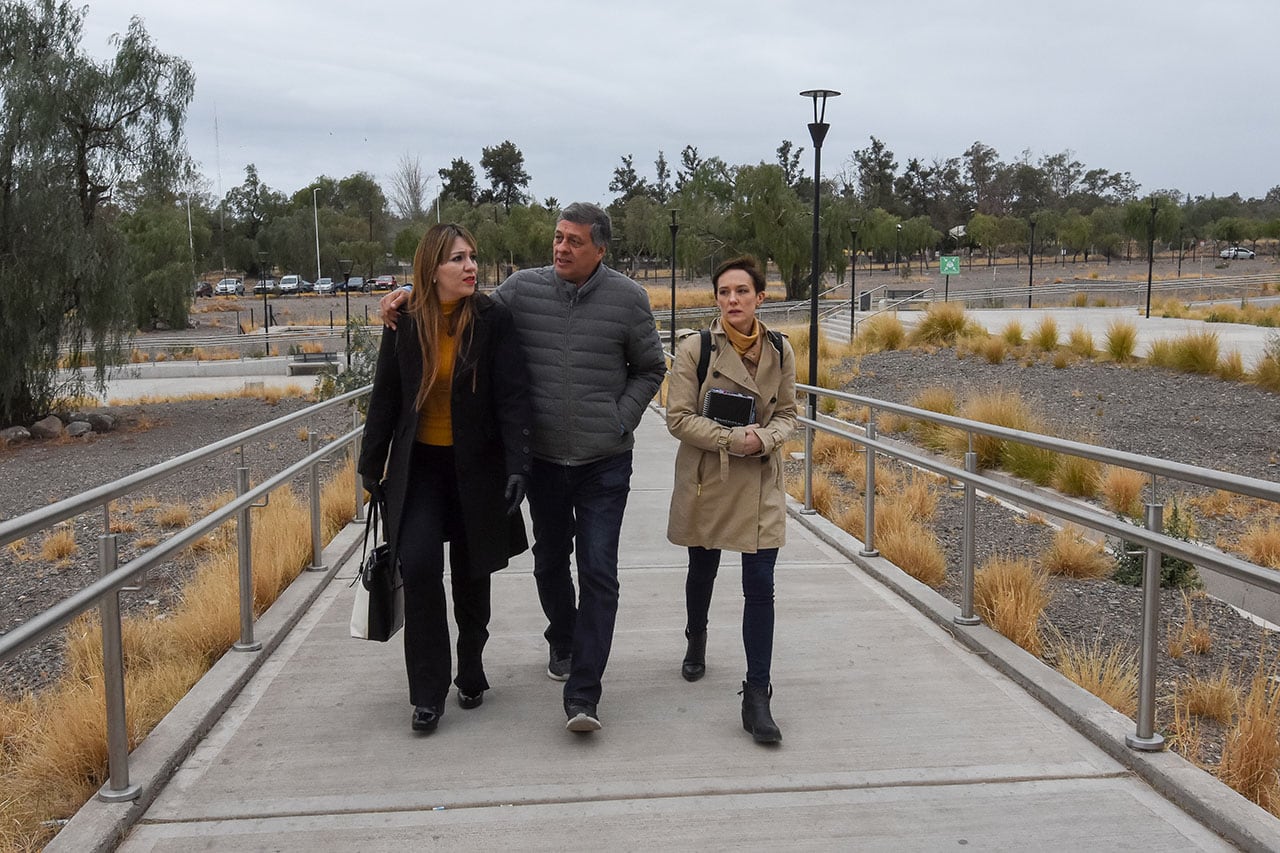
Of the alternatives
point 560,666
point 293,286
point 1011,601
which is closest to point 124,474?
point 560,666

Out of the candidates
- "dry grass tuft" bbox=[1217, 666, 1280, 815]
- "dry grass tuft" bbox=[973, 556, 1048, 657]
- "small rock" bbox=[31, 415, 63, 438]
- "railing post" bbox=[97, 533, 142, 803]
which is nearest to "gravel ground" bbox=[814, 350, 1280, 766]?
"dry grass tuft" bbox=[973, 556, 1048, 657]

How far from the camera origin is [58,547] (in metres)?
11.8

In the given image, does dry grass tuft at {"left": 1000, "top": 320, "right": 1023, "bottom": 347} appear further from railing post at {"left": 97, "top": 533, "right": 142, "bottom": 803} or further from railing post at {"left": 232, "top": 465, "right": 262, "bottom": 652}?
railing post at {"left": 97, "top": 533, "right": 142, "bottom": 803}

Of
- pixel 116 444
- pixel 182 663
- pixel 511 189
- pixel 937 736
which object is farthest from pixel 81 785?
pixel 511 189

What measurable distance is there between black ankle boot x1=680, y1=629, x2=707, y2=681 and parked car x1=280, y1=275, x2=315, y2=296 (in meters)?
79.8

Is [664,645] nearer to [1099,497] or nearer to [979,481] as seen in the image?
[979,481]

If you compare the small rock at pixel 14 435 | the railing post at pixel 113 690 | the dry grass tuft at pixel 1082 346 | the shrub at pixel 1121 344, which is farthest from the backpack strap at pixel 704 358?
the small rock at pixel 14 435

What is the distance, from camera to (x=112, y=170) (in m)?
26.0

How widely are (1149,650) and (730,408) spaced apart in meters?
1.57

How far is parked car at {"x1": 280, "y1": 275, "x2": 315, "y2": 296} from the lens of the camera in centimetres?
8069

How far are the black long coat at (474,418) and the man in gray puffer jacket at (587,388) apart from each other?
0.12 metres

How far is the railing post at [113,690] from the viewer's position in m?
3.51

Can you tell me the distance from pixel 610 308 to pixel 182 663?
243cm

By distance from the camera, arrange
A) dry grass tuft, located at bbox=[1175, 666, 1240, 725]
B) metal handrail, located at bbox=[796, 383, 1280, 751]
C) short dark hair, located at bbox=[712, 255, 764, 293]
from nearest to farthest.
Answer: metal handrail, located at bbox=[796, 383, 1280, 751] → short dark hair, located at bbox=[712, 255, 764, 293] → dry grass tuft, located at bbox=[1175, 666, 1240, 725]
